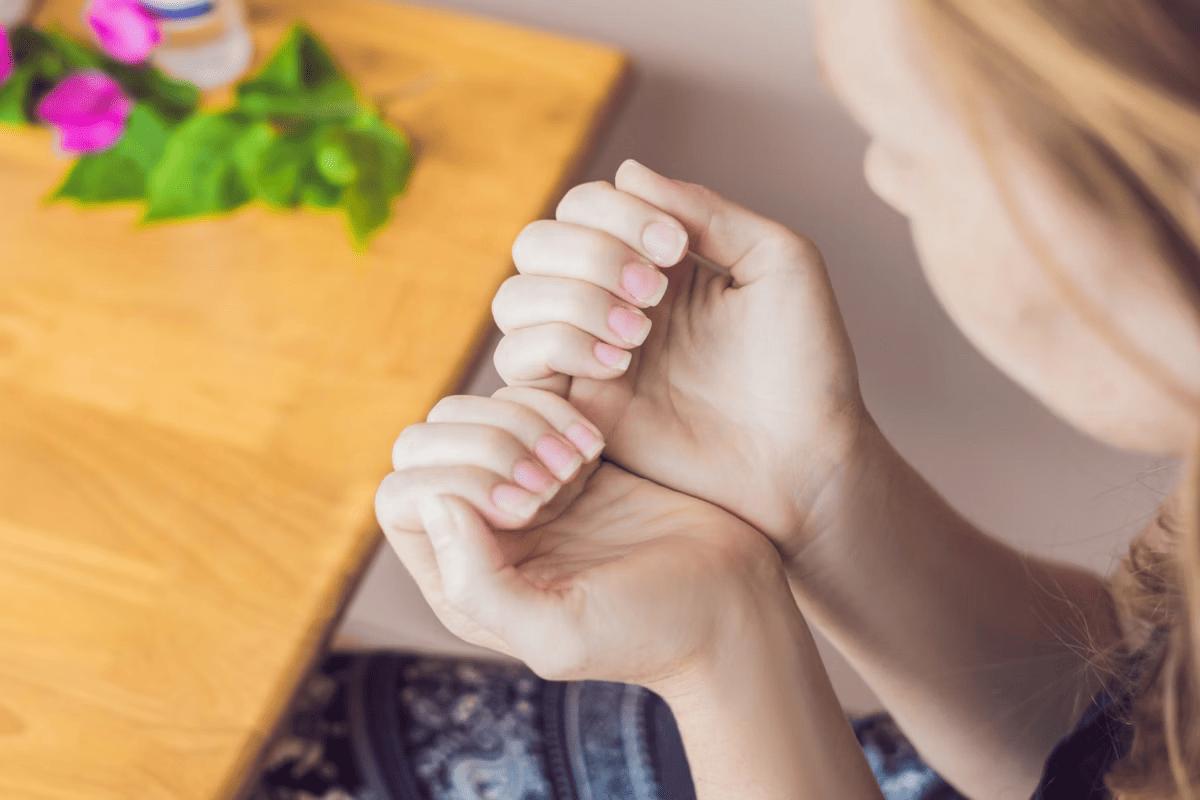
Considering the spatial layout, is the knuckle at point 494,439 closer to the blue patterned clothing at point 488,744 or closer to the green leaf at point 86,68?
the blue patterned clothing at point 488,744

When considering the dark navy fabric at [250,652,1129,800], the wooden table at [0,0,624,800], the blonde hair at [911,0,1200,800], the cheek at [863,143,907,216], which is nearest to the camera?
the blonde hair at [911,0,1200,800]

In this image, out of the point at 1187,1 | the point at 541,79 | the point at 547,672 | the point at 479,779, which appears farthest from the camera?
the point at 541,79

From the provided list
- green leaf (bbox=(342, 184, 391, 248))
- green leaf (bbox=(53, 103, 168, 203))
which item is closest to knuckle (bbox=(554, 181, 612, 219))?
green leaf (bbox=(342, 184, 391, 248))

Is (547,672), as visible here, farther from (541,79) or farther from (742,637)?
(541,79)

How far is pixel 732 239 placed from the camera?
0.52 metres

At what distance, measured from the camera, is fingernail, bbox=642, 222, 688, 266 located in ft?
1.59

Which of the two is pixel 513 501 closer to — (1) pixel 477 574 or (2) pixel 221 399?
(1) pixel 477 574

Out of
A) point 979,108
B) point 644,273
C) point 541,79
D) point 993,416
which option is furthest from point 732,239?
point 993,416

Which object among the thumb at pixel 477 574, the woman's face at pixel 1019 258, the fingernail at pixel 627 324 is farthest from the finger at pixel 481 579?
the woman's face at pixel 1019 258

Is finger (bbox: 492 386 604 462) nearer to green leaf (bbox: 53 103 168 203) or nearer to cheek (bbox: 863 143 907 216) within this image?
cheek (bbox: 863 143 907 216)

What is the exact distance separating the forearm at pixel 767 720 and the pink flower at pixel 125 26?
1.80 ft

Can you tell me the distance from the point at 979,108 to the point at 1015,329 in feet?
0.30

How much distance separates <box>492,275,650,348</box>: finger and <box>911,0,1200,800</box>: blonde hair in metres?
0.17

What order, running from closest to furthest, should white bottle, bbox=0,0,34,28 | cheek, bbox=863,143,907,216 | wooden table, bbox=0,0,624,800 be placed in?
cheek, bbox=863,143,907,216 → wooden table, bbox=0,0,624,800 → white bottle, bbox=0,0,34,28
